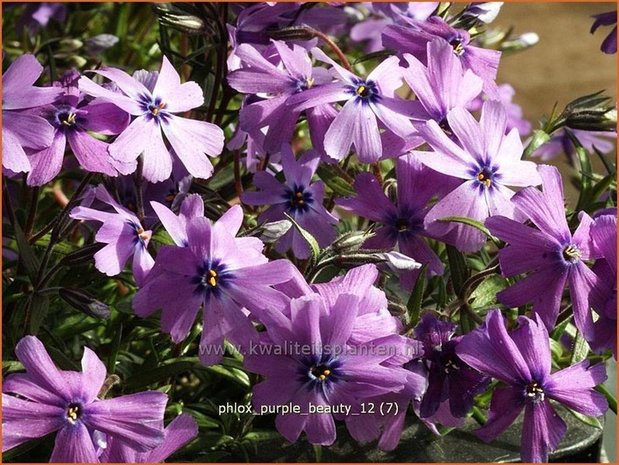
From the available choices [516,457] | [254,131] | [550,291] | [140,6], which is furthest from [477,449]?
[140,6]

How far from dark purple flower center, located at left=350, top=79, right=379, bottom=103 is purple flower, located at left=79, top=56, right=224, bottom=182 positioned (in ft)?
0.36

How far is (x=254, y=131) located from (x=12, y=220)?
21 centimetres

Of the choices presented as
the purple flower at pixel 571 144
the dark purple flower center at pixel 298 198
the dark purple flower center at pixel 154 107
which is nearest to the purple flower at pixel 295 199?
the dark purple flower center at pixel 298 198

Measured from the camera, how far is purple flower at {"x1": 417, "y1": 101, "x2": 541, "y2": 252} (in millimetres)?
757

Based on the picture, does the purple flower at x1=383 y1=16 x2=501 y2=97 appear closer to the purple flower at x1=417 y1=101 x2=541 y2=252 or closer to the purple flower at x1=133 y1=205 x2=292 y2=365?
the purple flower at x1=417 y1=101 x2=541 y2=252

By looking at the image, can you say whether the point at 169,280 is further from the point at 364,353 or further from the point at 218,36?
the point at 218,36

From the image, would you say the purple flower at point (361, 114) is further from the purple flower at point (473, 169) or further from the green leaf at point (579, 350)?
the green leaf at point (579, 350)

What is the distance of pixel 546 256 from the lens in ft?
2.41

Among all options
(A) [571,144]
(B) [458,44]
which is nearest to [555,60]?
(A) [571,144]

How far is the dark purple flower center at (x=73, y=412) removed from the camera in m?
0.70

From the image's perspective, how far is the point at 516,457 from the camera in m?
0.92

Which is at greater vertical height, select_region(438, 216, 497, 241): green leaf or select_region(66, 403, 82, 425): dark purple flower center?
select_region(438, 216, 497, 241): green leaf

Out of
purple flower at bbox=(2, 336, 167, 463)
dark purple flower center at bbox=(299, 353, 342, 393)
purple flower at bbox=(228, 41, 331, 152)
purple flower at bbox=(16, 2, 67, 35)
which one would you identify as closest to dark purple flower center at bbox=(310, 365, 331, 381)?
dark purple flower center at bbox=(299, 353, 342, 393)

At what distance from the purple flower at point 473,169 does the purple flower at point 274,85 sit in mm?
112
